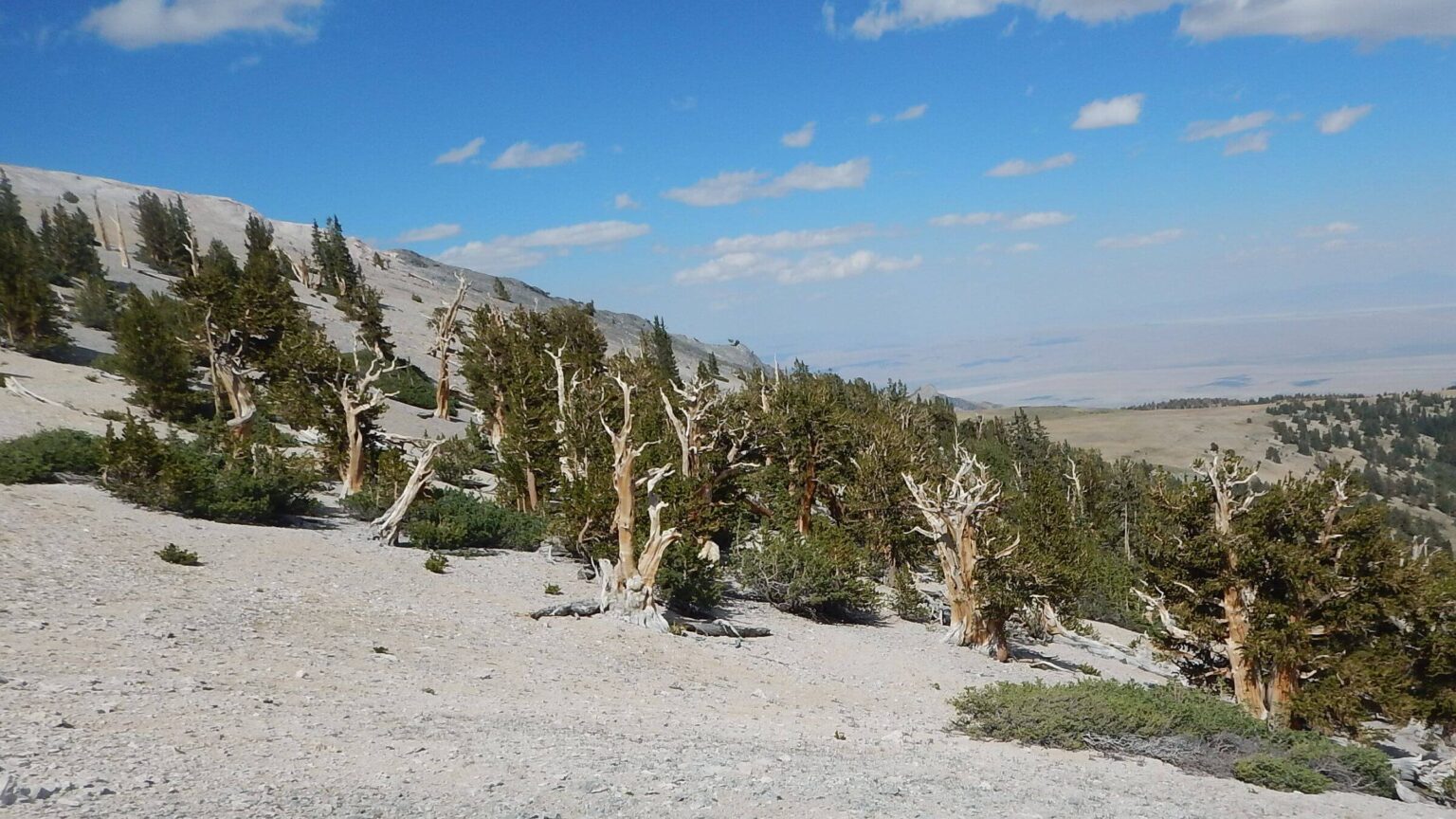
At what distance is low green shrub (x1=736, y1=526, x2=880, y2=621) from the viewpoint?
23.8 meters

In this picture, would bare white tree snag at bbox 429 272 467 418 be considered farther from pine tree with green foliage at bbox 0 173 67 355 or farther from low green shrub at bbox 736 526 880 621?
low green shrub at bbox 736 526 880 621

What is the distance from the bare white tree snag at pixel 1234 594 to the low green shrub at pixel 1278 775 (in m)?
6.80

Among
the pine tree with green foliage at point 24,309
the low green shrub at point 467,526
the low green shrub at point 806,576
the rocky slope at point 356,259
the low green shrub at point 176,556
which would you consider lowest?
the low green shrub at point 806,576

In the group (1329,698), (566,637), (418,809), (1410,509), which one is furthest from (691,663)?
(1410,509)

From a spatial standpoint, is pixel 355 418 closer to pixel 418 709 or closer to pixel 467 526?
pixel 467 526

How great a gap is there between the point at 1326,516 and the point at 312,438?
35.8m

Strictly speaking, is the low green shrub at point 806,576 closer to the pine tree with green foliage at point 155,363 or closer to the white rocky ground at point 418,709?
the white rocky ground at point 418,709

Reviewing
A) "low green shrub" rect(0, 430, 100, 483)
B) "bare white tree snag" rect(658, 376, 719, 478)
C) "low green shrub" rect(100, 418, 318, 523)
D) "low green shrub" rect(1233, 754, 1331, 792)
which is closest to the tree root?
"bare white tree snag" rect(658, 376, 719, 478)

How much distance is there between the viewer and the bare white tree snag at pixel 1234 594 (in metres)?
18.4

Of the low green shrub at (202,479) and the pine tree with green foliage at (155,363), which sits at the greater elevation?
the pine tree with green foliage at (155,363)

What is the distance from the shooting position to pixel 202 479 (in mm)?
20891

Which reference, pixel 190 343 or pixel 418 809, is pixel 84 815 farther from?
pixel 190 343

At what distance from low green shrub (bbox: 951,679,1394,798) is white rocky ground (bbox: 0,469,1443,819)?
0.52 m

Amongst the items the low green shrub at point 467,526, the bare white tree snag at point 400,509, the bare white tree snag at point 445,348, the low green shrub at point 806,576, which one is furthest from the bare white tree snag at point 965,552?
the bare white tree snag at point 445,348
